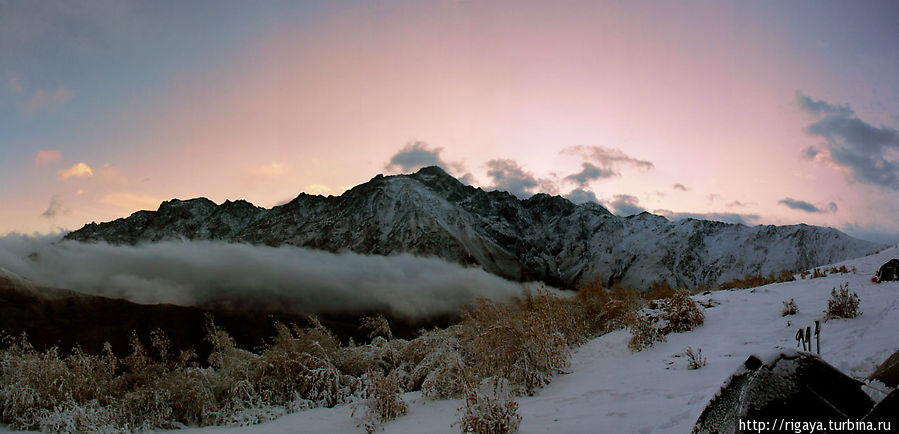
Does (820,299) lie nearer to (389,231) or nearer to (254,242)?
(389,231)

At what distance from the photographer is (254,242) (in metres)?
158

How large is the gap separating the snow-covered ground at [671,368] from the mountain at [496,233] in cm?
6734

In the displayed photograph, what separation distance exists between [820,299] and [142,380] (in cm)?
1795

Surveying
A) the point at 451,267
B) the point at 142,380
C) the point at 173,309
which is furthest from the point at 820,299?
the point at 451,267

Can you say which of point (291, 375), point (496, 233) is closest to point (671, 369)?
point (291, 375)

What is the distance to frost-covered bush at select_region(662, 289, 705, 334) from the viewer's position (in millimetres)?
10500

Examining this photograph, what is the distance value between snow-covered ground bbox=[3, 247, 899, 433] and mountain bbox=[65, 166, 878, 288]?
67.3 m

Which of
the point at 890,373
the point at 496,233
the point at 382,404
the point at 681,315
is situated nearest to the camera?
the point at 890,373

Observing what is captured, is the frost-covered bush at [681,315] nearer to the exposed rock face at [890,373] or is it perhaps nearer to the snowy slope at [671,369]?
the snowy slope at [671,369]

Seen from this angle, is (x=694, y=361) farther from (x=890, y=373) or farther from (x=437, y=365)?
(x=437, y=365)

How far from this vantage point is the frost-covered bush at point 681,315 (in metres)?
10.5

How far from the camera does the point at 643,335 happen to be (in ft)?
33.1

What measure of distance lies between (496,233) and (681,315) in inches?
5678

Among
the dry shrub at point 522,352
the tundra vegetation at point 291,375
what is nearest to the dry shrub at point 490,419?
the tundra vegetation at point 291,375
